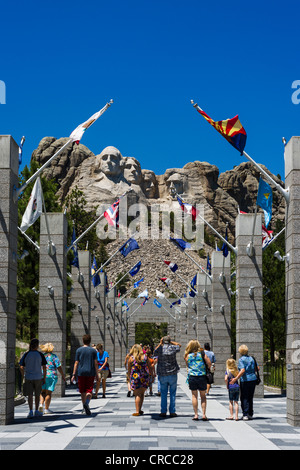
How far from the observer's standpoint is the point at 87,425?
46.8 feet

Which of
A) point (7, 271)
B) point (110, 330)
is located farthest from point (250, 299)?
point (110, 330)

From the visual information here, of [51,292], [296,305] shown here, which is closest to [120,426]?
[296,305]

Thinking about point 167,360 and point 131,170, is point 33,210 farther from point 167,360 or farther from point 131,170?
point 131,170

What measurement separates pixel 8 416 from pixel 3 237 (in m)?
3.77

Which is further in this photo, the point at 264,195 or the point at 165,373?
the point at 264,195

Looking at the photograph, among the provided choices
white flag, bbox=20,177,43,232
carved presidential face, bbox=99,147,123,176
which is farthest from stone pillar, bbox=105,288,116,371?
carved presidential face, bbox=99,147,123,176

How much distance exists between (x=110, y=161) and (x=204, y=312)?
12541 cm

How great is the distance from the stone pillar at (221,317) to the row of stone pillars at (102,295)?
0.05 meters

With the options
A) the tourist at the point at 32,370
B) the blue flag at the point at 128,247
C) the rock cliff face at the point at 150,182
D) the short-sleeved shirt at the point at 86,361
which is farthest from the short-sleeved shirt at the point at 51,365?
the rock cliff face at the point at 150,182

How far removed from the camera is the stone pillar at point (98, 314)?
40562 mm

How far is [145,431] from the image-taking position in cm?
1301

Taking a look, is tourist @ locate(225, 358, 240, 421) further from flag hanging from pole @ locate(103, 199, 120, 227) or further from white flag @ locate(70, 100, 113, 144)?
flag hanging from pole @ locate(103, 199, 120, 227)

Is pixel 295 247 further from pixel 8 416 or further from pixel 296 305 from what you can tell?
pixel 8 416
